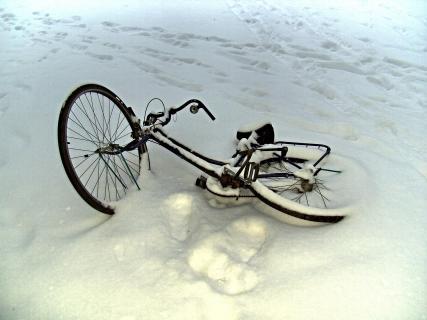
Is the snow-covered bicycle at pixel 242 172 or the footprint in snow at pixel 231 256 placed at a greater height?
the snow-covered bicycle at pixel 242 172

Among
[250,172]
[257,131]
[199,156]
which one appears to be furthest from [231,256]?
[257,131]

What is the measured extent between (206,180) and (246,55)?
279 cm

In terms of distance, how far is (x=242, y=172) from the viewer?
7.45ft

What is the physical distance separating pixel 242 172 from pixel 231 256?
0.56 metres

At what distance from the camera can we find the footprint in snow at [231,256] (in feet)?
6.10

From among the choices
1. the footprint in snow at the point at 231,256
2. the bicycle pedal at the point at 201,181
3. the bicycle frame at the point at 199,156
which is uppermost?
the bicycle frame at the point at 199,156

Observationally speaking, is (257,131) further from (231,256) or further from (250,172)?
(231,256)

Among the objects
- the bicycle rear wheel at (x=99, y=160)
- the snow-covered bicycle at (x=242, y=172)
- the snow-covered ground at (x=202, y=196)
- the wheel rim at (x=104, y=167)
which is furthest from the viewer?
the wheel rim at (x=104, y=167)

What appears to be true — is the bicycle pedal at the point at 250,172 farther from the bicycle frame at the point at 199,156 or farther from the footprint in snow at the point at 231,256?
the footprint in snow at the point at 231,256

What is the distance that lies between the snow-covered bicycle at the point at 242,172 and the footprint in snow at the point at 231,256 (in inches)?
7.8

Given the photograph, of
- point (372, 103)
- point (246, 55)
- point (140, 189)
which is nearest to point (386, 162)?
point (372, 103)

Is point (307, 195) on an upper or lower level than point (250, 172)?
lower

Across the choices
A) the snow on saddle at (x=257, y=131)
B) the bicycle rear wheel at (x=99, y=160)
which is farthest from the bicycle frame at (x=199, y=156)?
the snow on saddle at (x=257, y=131)

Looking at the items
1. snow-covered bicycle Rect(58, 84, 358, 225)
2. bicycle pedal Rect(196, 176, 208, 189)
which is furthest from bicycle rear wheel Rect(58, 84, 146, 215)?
bicycle pedal Rect(196, 176, 208, 189)
